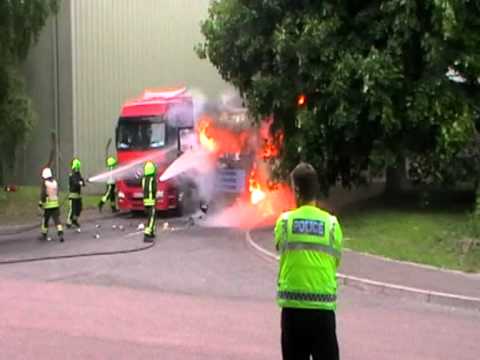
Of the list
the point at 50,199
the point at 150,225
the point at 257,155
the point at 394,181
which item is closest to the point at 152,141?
the point at 257,155

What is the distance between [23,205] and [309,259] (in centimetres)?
2106

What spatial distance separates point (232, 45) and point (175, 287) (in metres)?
8.66

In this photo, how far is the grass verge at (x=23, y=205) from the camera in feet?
71.4

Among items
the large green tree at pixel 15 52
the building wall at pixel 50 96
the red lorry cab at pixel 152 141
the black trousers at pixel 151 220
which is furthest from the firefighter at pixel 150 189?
the building wall at pixel 50 96

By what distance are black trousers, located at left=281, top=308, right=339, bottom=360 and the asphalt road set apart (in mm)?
2275

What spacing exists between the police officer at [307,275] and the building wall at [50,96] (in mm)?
26899

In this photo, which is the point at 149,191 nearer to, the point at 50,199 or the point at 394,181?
the point at 50,199

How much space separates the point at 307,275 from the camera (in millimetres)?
4555

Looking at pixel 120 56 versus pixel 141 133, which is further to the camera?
pixel 120 56

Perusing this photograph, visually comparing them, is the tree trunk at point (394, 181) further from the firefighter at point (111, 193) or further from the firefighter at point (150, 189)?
the firefighter at point (111, 193)

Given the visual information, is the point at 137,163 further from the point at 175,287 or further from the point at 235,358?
the point at 235,358

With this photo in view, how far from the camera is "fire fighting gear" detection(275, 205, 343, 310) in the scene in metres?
4.52

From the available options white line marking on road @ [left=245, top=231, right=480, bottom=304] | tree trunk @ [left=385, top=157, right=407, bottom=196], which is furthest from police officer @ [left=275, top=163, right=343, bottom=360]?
tree trunk @ [left=385, top=157, right=407, bottom=196]

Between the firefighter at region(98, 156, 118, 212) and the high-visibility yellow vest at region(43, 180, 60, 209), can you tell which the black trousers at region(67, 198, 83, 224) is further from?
the firefighter at region(98, 156, 118, 212)
